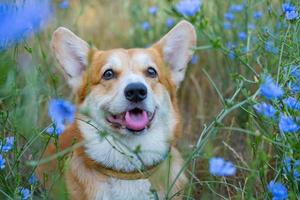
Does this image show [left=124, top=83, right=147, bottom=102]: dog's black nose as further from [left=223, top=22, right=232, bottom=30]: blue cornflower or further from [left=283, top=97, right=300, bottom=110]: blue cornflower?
[left=223, top=22, right=232, bottom=30]: blue cornflower

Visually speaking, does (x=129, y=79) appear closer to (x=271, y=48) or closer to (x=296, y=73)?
(x=271, y=48)

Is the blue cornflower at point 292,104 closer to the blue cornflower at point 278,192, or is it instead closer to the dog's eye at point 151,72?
the blue cornflower at point 278,192

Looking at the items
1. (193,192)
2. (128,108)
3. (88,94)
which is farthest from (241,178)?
(88,94)

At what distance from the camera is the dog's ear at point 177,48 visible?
3.75 meters

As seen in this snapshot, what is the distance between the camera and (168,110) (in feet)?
11.8

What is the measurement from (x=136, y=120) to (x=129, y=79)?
24 cm

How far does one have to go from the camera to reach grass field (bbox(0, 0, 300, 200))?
7.84ft

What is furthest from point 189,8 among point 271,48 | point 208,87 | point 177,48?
point 208,87

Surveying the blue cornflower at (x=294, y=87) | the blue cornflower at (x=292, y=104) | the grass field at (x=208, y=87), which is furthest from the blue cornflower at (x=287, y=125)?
the blue cornflower at (x=294, y=87)

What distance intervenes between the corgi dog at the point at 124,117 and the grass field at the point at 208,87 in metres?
0.15

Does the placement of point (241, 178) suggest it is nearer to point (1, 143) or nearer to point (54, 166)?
point (54, 166)

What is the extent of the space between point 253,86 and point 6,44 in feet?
8.01

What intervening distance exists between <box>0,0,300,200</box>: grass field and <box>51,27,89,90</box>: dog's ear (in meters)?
0.11

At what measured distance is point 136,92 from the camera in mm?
3266
